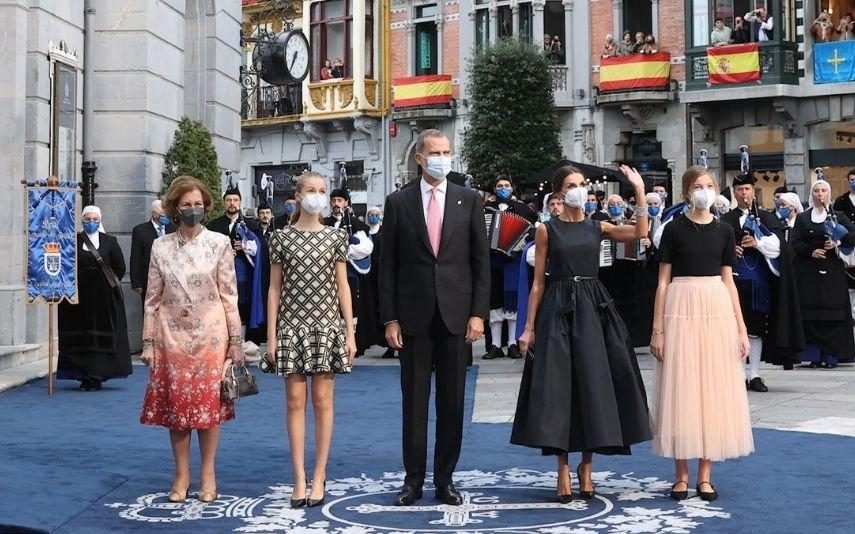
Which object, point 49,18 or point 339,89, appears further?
point 339,89

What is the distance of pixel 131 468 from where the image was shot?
31.2 ft

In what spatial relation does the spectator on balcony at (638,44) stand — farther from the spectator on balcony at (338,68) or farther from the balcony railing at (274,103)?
the balcony railing at (274,103)

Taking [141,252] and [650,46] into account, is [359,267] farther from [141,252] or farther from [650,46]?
[650,46]

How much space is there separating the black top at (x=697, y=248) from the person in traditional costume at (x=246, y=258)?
8701 mm

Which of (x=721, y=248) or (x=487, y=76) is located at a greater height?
(x=487, y=76)

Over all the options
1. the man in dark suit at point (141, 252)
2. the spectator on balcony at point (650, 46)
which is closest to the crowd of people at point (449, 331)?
the man in dark suit at point (141, 252)

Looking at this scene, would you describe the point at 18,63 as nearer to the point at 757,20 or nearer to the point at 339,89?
the point at 757,20

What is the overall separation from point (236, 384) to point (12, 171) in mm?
8716

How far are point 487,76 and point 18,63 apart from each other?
72.0 ft

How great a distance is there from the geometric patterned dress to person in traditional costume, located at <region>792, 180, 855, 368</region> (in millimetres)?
8718

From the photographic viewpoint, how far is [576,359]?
818 cm

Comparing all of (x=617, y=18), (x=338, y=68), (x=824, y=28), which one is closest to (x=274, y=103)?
(x=338, y=68)

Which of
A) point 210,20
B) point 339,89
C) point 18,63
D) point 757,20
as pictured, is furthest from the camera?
point 339,89

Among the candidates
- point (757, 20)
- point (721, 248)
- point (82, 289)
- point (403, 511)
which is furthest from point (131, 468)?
point (757, 20)
